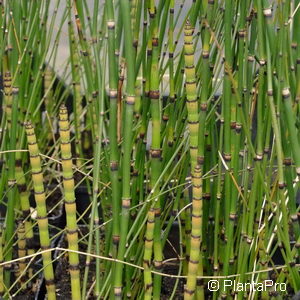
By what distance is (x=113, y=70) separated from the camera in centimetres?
96

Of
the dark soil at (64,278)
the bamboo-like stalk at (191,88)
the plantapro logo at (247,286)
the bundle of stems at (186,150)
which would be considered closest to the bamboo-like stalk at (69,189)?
the bundle of stems at (186,150)

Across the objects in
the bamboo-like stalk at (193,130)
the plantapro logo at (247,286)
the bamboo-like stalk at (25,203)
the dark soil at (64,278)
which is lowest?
the dark soil at (64,278)

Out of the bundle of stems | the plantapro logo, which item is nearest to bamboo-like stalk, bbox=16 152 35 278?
the bundle of stems

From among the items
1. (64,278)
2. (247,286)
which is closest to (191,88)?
(247,286)

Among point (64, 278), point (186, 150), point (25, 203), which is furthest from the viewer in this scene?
point (64, 278)

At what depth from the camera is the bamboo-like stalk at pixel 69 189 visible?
3.00 feet

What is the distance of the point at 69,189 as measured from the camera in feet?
3.15

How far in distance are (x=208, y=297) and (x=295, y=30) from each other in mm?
612

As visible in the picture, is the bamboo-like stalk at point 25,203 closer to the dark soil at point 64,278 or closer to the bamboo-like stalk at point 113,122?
the dark soil at point 64,278

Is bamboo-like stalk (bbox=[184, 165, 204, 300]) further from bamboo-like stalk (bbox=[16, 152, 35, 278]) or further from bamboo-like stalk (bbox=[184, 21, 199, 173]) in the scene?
bamboo-like stalk (bbox=[16, 152, 35, 278])

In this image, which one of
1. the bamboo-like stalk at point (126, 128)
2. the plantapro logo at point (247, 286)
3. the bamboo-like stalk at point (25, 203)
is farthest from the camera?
the bamboo-like stalk at point (25, 203)

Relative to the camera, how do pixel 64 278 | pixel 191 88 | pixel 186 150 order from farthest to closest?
pixel 64 278 → pixel 186 150 → pixel 191 88

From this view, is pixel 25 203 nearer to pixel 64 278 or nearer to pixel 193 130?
pixel 64 278

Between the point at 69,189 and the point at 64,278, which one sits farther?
the point at 64,278
